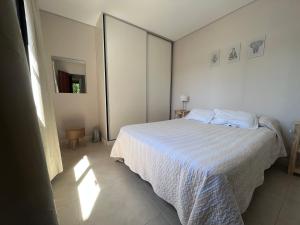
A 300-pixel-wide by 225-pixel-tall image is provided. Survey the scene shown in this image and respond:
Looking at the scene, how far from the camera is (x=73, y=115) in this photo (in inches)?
123

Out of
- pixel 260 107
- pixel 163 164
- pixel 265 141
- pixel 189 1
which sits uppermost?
pixel 189 1

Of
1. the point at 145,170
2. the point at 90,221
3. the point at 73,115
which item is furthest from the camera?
the point at 73,115

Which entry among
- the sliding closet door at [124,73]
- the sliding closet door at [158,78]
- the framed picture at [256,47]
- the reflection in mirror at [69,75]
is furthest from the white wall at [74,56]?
the framed picture at [256,47]

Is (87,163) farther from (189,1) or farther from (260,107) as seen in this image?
(189,1)

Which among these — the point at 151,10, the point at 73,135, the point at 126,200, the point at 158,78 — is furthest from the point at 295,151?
the point at 73,135

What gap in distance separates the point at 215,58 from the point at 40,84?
3.09 meters

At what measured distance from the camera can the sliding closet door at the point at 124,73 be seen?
2.90 meters

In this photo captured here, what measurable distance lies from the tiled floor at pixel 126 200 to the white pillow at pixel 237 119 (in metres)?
0.74

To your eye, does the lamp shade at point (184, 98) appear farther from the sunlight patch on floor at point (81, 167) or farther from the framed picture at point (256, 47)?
the sunlight patch on floor at point (81, 167)

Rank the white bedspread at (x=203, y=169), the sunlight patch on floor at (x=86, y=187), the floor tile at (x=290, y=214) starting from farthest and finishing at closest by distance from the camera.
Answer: the sunlight patch on floor at (x=86, y=187) → the floor tile at (x=290, y=214) → the white bedspread at (x=203, y=169)

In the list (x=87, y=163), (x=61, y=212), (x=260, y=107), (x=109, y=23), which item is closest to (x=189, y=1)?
(x=109, y=23)

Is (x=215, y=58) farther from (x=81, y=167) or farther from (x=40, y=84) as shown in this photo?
(x=81, y=167)

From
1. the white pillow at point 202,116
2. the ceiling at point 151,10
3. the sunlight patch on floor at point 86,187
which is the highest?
the ceiling at point 151,10

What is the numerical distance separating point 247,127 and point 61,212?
2.56 metres
